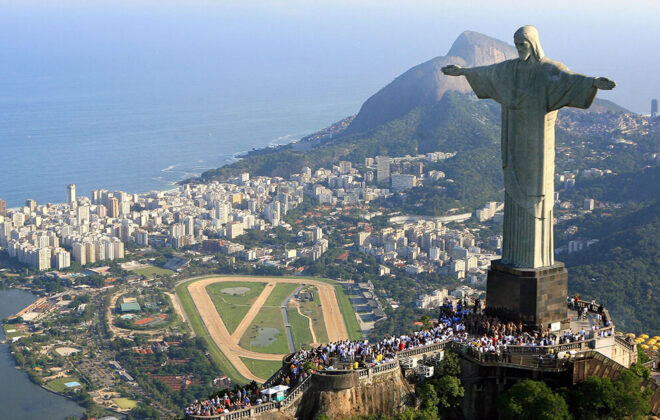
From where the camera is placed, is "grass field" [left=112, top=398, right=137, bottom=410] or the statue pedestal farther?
"grass field" [left=112, top=398, right=137, bottom=410]

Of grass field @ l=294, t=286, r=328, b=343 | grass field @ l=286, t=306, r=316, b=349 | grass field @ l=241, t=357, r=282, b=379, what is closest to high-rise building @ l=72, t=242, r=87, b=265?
grass field @ l=294, t=286, r=328, b=343

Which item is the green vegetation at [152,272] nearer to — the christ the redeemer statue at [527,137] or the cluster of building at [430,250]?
the cluster of building at [430,250]

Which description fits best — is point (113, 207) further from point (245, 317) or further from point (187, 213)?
point (245, 317)

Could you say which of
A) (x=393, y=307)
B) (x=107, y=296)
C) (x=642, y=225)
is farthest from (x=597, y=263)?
(x=107, y=296)

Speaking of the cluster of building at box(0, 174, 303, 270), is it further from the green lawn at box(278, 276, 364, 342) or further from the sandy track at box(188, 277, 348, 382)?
the green lawn at box(278, 276, 364, 342)

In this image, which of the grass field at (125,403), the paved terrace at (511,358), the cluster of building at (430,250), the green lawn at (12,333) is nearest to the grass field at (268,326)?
the grass field at (125,403)

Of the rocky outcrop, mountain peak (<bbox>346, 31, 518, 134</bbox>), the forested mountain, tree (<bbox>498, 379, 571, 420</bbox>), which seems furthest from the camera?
mountain peak (<bbox>346, 31, 518, 134</bbox>)
